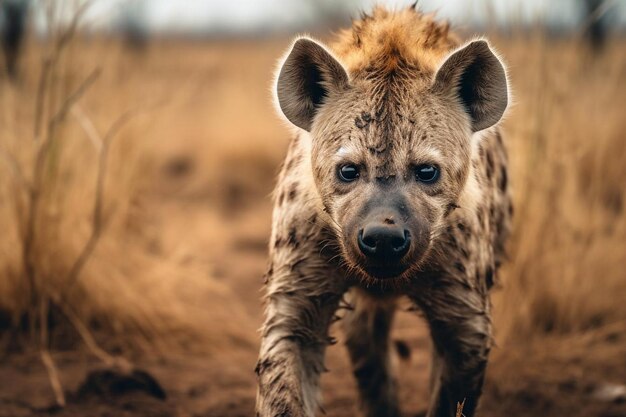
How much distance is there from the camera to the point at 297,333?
223cm

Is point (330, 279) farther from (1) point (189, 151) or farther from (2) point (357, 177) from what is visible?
(1) point (189, 151)

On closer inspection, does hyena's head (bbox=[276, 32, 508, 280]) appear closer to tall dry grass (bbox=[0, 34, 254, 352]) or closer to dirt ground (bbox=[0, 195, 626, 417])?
dirt ground (bbox=[0, 195, 626, 417])

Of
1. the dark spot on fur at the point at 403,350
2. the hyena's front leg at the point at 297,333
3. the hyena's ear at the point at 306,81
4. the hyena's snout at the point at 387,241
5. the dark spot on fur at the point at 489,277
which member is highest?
the hyena's ear at the point at 306,81

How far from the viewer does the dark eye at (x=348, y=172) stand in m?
2.07

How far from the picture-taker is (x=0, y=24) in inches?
277

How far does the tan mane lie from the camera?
2229 mm

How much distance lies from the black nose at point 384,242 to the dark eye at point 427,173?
187mm

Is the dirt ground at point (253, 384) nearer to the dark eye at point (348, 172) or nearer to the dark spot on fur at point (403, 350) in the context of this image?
the dark spot on fur at point (403, 350)

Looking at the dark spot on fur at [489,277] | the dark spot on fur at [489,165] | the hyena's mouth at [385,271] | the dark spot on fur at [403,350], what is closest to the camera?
the hyena's mouth at [385,271]

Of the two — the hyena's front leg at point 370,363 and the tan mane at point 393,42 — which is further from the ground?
the tan mane at point 393,42

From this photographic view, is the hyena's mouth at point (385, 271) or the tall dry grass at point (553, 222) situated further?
the tall dry grass at point (553, 222)

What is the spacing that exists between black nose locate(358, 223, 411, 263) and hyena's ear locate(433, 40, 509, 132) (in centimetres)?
48

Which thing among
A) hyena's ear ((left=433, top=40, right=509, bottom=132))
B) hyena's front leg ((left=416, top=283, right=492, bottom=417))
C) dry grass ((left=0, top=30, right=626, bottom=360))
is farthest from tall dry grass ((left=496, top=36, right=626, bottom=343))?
hyena's ear ((left=433, top=40, right=509, bottom=132))

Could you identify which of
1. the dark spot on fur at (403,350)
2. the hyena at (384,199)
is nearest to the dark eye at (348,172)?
the hyena at (384,199)
